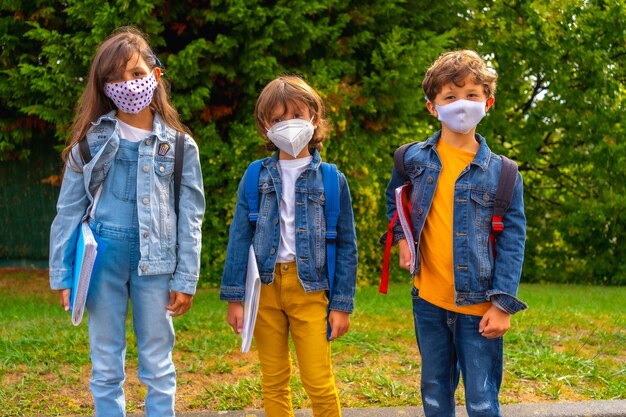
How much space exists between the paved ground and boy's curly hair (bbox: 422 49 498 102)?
69.5 inches

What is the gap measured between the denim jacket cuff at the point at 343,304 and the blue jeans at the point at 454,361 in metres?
0.29

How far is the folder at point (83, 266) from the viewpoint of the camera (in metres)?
3.12

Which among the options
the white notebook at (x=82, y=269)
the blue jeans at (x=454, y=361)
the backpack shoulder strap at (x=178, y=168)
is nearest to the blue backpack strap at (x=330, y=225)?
the blue jeans at (x=454, y=361)

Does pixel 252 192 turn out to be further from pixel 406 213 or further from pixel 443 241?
pixel 443 241

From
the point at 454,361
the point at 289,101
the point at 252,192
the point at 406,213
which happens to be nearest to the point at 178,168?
the point at 252,192

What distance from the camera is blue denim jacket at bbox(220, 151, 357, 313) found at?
3279 millimetres

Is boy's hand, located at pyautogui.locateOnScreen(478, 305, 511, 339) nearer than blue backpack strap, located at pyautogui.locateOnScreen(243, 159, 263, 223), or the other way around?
boy's hand, located at pyautogui.locateOnScreen(478, 305, 511, 339)

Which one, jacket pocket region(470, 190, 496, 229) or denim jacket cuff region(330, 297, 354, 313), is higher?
jacket pocket region(470, 190, 496, 229)

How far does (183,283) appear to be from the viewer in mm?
3271

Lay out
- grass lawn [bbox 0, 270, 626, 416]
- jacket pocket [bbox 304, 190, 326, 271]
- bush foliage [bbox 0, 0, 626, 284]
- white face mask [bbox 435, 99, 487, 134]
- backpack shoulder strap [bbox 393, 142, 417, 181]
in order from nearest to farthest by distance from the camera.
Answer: white face mask [bbox 435, 99, 487, 134] < jacket pocket [bbox 304, 190, 326, 271] < backpack shoulder strap [bbox 393, 142, 417, 181] < grass lawn [bbox 0, 270, 626, 416] < bush foliage [bbox 0, 0, 626, 284]

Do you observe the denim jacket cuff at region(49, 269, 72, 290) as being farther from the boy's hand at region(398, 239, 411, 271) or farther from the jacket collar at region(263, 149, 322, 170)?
the boy's hand at region(398, 239, 411, 271)

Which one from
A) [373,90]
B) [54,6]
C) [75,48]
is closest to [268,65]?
[373,90]

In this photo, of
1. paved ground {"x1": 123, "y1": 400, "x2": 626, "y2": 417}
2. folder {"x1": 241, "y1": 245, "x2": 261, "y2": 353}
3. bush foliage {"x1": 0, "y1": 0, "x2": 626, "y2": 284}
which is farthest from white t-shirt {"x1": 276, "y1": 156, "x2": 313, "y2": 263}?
bush foliage {"x1": 0, "y1": 0, "x2": 626, "y2": 284}

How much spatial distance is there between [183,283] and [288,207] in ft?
1.86
